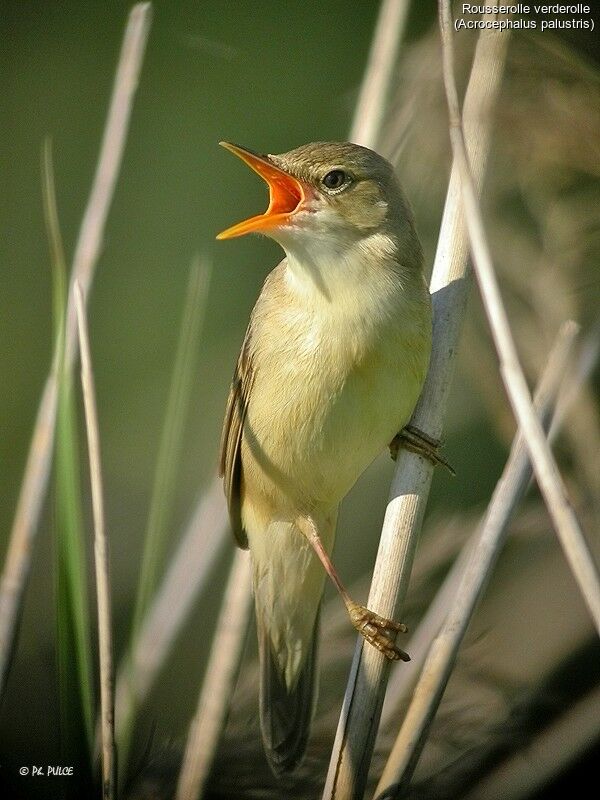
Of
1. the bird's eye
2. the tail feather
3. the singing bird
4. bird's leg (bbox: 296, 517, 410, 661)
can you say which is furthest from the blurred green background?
bird's leg (bbox: 296, 517, 410, 661)

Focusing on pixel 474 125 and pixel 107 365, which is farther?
pixel 107 365

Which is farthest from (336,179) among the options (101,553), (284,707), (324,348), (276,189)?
(284,707)

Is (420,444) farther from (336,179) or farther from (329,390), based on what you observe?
(336,179)

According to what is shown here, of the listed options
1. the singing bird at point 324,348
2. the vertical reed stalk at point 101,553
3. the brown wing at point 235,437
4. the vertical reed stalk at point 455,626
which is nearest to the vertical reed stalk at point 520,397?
the vertical reed stalk at point 455,626

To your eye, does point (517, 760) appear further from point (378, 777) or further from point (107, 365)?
point (107, 365)

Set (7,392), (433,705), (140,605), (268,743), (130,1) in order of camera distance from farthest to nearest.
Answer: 1. (7,392)
2. (130,1)
3. (268,743)
4. (140,605)
5. (433,705)

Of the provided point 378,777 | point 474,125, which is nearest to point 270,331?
point 474,125
